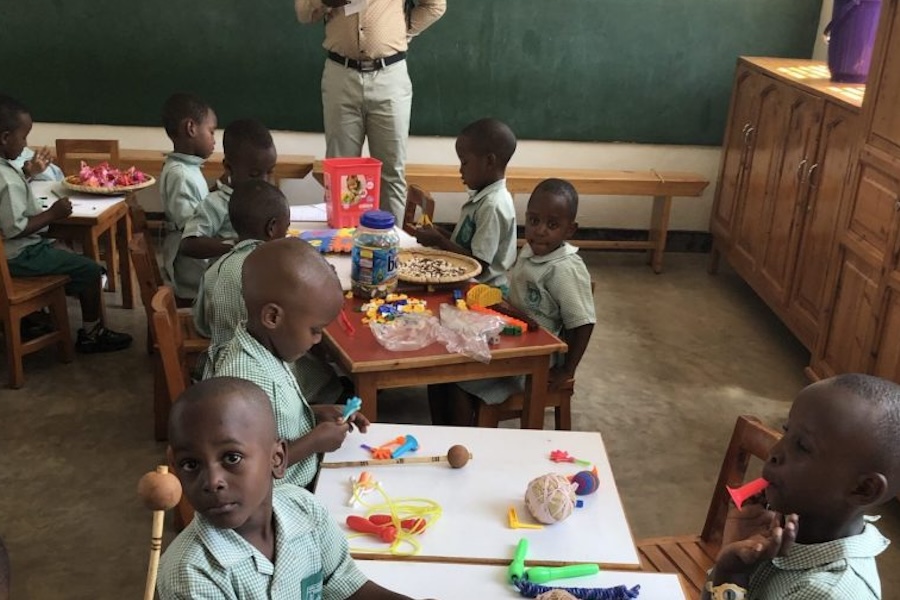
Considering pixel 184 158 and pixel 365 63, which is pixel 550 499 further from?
pixel 365 63

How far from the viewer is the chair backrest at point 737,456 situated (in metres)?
1.96

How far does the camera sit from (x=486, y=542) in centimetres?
167

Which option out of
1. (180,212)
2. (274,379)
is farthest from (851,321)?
(180,212)

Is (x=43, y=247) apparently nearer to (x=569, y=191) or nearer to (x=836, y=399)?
(x=569, y=191)

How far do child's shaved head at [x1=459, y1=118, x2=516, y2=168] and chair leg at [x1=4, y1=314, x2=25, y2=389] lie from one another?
196 cm

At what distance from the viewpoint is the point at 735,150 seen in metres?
5.36

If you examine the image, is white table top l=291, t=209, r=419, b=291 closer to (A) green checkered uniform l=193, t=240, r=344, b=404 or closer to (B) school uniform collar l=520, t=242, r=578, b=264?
(A) green checkered uniform l=193, t=240, r=344, b=404

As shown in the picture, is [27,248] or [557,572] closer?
[557,572]

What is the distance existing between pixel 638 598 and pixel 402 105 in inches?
139

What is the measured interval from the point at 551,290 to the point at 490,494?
123cm

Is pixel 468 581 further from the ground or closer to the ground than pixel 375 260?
closer to the ground

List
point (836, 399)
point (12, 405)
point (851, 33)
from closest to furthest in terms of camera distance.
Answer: point (836, 399) < point (12, 405) < point (851, 33)

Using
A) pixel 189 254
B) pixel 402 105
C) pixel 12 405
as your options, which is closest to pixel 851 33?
pixel 402 105

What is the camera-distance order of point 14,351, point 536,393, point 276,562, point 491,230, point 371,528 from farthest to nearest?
point 14,351
point 491,230
point 536,393
point 371,528
point 276,562
